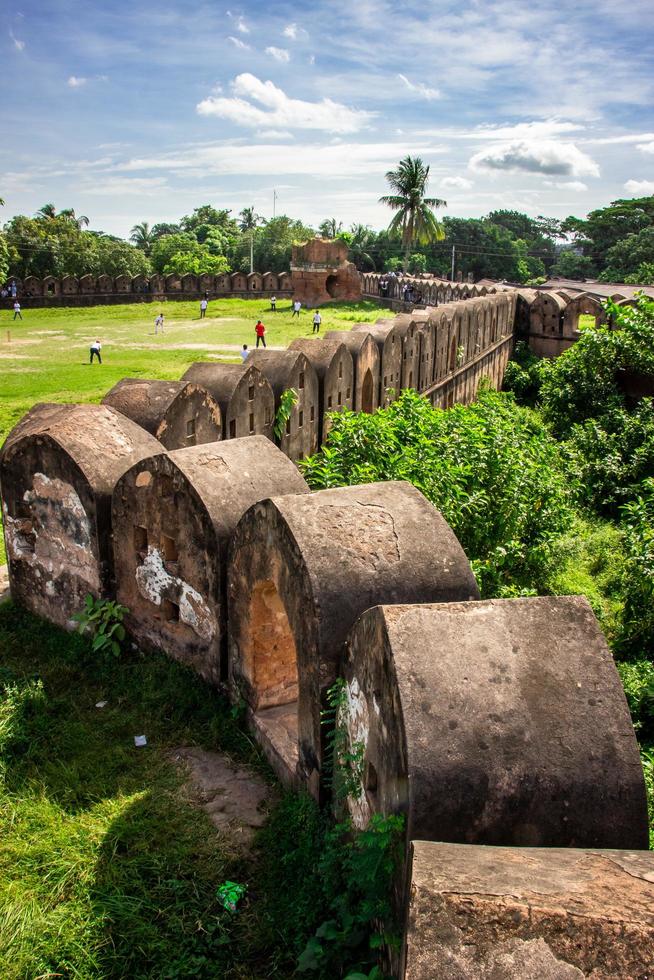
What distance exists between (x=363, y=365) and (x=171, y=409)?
3792 mm

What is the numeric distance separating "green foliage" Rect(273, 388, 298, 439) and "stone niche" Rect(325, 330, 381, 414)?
178cm

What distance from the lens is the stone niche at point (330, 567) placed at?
12.1ft

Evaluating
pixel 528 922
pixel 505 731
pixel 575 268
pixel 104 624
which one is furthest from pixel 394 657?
pixel 575 268

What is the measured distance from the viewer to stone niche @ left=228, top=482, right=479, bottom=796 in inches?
145

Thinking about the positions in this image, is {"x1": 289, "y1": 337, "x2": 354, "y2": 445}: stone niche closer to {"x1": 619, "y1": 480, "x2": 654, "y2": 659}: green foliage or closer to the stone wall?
the stone wall

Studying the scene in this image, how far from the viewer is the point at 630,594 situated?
7836 millimetres

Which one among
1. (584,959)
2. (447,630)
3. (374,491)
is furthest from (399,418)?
(584,959)

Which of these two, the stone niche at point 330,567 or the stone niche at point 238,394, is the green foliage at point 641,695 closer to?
the stone niche at point 330,567

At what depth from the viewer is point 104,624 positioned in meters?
Answer: 5.60

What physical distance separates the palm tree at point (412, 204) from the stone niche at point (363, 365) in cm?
2719

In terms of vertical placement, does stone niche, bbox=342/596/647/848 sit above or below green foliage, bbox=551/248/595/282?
below

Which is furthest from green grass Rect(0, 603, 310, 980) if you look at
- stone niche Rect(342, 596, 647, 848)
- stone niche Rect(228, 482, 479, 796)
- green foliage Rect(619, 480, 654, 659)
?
green foliage Rect(619, 480, 654, 659)

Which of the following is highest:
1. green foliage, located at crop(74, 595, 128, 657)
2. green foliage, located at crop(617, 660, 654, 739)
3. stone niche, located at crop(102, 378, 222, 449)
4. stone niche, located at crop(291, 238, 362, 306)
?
stone niche, located at crop(291, 238, 362, 306)

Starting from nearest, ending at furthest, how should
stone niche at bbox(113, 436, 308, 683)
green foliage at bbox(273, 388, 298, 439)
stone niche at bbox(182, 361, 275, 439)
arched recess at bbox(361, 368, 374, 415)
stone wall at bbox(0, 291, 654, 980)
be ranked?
stone wall at bbox(0, 291, 654, 980), stone niche at bbox(113, 436, 308, 683), stone niche at bbox(182, 361, 275, 439), green foliage at bbox(273, 388, 298, 439), arched recess at bbox(361, 368, 374, 415)
